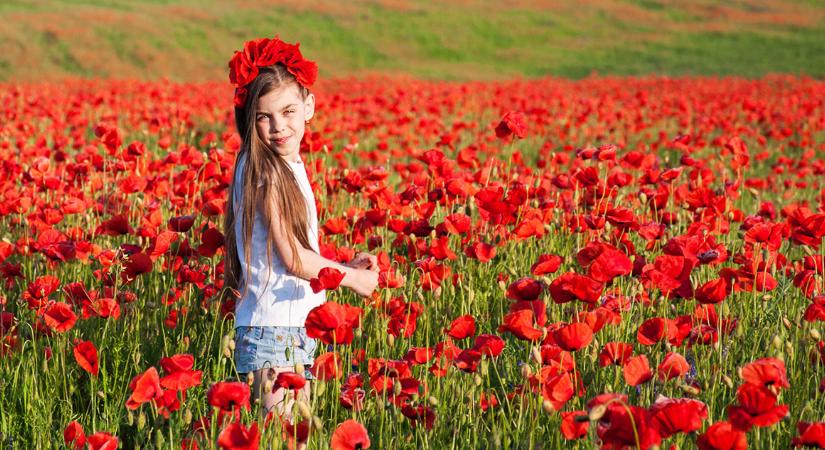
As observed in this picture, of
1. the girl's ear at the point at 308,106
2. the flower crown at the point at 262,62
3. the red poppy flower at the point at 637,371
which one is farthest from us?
the girl's ear at the point at 308,106

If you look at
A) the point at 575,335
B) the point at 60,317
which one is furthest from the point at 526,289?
the point at 60,317

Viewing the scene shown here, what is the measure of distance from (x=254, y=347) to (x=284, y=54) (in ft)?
2.91

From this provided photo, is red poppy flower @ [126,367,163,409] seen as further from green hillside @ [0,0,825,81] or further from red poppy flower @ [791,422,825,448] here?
green hillside @ [0,0,825,81]

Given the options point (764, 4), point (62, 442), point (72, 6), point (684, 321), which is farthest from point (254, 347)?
point (764, 4)

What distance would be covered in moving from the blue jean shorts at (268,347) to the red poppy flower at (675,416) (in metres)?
1.25

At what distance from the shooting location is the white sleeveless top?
2578mm

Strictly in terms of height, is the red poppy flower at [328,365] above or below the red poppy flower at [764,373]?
below

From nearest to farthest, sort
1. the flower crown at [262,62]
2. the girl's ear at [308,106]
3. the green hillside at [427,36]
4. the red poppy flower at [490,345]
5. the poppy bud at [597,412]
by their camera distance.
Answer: the poppy bud at [597,412] < the red poppy flower at [490,345] < the flower crown at [262,62] < the girl's ear at [308,106] < the green hillside at [427,36]

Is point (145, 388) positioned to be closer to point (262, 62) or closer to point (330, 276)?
point (330, 276)

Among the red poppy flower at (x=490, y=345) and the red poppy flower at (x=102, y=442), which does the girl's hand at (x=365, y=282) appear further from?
the red poppy flower at (x=102, y=442)

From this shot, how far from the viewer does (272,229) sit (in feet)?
8.25

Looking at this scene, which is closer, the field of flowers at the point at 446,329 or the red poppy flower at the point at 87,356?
the field of flowers at the point at 446,329

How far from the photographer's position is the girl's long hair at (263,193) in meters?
2.52

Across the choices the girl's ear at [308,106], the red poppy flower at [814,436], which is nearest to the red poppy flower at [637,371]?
the red poppy flower at [814,436]
